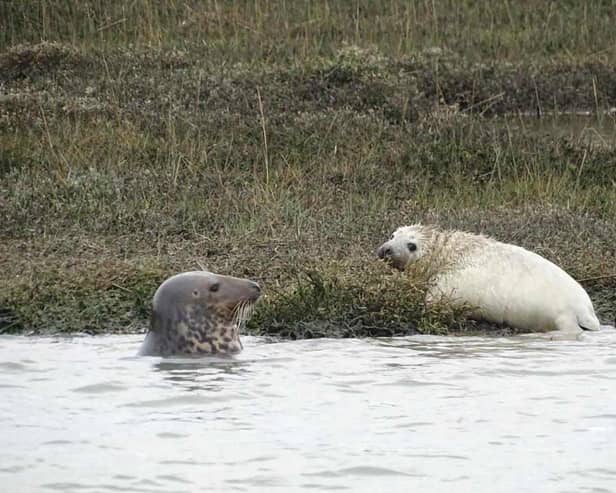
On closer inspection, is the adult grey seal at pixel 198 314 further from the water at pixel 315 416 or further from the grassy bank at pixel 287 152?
the grassy bank at pixel 287 152

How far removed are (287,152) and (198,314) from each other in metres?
5.82

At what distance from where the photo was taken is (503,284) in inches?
388

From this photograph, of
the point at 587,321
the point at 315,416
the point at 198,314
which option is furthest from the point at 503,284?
the point at 315,416

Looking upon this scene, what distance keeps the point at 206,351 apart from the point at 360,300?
1284mm

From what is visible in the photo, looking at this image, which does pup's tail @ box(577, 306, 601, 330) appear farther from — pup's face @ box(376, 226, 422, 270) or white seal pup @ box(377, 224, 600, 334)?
pup's face @ box(376, 226, 422, 270)

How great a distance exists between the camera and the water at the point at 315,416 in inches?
244

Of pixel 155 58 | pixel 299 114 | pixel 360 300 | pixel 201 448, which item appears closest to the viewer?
pixel 201 448

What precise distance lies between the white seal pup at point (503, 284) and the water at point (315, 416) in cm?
30

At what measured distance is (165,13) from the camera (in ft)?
68.0

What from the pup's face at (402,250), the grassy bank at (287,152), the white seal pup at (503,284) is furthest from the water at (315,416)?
the pup's face at (402,250)

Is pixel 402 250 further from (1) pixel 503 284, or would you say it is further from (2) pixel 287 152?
(2) pixel 287 152

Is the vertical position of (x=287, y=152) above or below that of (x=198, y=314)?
above

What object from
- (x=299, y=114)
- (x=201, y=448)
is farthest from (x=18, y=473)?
(x=299, y=114)

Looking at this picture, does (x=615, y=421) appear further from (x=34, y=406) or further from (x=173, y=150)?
(x=173, y=150)
